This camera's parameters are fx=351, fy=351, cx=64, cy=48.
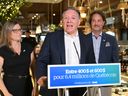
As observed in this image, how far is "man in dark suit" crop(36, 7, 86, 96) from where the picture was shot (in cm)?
265

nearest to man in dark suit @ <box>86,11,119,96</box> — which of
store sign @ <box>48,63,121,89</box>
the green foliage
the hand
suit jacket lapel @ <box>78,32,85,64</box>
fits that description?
suit jacket lapel @ <box>78,32,85,64</box>

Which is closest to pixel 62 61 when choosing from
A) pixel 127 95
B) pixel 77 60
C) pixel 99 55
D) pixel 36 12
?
pixel 77 60

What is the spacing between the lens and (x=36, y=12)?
2242 cm

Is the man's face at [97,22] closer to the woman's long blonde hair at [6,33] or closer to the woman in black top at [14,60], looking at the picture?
the woman in black top at [14,60]

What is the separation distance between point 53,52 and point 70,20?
1.20 ft

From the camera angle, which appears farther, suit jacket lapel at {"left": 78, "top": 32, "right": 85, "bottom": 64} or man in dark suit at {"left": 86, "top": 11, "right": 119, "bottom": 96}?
man in dark suit at {"left": 86, "top": 11, "right": 119, "bottom": 96}

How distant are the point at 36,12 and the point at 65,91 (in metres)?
20.4

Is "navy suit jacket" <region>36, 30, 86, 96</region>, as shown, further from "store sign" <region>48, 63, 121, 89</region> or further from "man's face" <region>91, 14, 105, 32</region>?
"man's face" <region>91, 14, 105, 32</region>

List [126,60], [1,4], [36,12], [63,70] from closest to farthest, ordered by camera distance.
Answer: [63,70]
[126,60]
[1,4]
[36,12]

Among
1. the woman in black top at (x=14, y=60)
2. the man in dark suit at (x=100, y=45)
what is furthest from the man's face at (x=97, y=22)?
the woman in black top at (x=14, y=60)

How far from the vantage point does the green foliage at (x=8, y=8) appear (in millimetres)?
6687

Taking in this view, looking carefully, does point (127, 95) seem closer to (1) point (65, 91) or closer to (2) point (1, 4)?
(1) point (65, 91)

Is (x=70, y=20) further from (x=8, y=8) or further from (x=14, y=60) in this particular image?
(x=8, y=8)

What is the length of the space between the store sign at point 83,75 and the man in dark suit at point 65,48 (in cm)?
36
